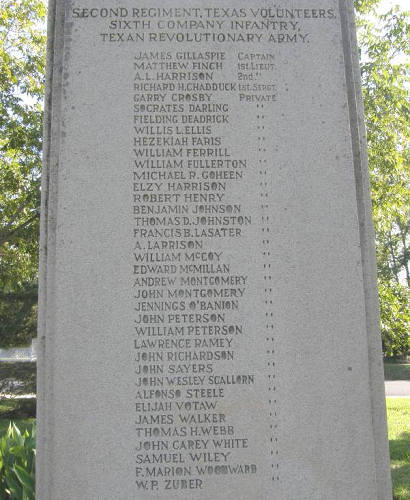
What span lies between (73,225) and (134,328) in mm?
660

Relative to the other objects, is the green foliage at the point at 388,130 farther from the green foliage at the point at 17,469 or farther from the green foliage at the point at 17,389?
the green foliage at the point at 17,389

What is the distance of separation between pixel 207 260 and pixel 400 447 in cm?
691

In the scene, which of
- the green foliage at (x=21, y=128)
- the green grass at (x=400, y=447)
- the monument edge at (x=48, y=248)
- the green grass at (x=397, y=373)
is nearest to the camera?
the monument edge at (x=48, y=248)

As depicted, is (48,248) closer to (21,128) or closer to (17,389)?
(21,128)

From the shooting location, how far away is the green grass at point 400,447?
6.23m

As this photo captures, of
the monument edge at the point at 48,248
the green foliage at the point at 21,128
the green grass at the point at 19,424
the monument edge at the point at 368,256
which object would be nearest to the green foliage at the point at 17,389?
the green grass at the point at 19,424

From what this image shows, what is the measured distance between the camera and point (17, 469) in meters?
4.16

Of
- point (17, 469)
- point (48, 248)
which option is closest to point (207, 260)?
point (48, 248)

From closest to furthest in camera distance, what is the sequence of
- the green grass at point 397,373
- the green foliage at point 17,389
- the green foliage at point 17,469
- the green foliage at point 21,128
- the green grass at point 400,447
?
the green foliage at point 17,469 → the green grass at point 400,447 → the green foliage at point 21,128 → the green foliage at point 17,389 → the green grass at point 397,373

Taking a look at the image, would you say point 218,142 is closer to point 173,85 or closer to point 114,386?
point 173,85

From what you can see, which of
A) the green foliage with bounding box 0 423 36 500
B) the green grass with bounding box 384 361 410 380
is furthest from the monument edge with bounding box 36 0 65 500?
the green grass with bounding box 384 361 410 380

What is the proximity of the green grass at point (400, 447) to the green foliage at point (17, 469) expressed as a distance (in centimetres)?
402

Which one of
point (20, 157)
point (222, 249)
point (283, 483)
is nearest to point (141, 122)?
point (222, 249)

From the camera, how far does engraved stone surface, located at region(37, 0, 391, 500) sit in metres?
2.76
